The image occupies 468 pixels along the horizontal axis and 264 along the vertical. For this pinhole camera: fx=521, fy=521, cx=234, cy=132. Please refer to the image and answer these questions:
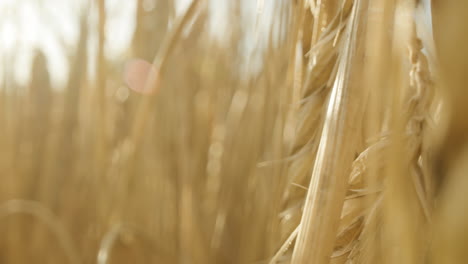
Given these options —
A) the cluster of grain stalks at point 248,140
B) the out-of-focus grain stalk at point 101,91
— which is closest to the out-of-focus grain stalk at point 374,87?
the cluster of grain stalks at point 248,140

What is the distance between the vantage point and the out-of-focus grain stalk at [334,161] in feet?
0.72

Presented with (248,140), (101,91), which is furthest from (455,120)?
(248,140)

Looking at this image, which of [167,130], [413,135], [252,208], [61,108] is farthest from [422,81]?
[61,108]

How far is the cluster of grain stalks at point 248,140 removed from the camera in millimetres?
180

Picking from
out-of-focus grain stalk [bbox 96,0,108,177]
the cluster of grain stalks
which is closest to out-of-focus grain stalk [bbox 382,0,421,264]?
the cluster of grain stalks

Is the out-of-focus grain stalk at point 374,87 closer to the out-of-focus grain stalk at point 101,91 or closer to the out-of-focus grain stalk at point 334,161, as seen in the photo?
the out-of-focus grain stalk at point 334,161

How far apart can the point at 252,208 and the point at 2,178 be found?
1.54 ft

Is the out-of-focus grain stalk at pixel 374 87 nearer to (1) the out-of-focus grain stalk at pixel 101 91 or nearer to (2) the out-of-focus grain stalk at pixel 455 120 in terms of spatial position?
(2) the out-of-focus grain stalk at pixel 455 120

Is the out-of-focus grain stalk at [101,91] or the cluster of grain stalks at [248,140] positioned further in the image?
the out-of-focus grain stalk at [101,91]

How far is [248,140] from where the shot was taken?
779 millimetres

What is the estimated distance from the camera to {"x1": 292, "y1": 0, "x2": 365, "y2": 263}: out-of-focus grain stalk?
0.72ft

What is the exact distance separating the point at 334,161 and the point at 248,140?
0.56 meters

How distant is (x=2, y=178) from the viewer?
900mm

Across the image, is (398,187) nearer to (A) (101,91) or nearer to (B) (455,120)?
(B) (455,120)
